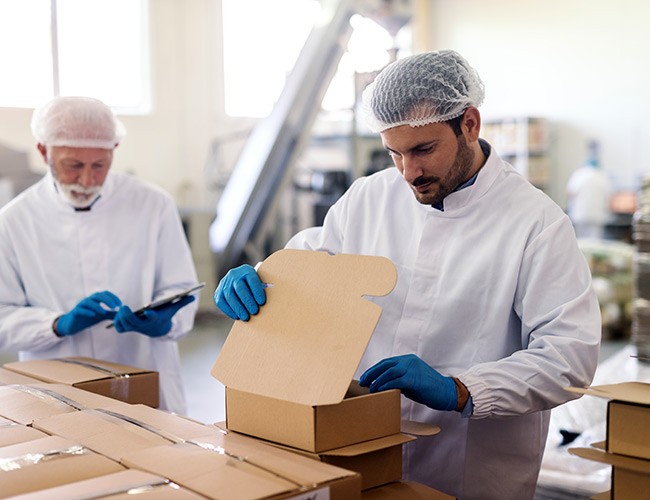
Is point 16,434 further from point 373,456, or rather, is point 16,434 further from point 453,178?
point 453,178

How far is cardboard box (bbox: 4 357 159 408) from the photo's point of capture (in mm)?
1505

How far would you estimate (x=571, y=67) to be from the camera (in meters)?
8.70

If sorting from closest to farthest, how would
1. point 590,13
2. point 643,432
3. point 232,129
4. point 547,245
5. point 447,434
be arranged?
point 643,432 → point 547,245 → point 447,434 → point 232,129 → point 590,13

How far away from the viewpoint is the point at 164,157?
286 inches

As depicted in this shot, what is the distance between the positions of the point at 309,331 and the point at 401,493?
0.30 m

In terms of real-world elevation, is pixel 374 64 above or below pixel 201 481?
above

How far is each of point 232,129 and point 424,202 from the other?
6608mm

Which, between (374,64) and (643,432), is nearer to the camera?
(643,432)

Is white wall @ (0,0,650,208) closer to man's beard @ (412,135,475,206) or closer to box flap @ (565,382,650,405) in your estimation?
man's beard @ (412,135,475,206)

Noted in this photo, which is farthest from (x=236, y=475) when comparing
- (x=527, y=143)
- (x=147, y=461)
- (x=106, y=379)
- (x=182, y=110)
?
(x=527, y=143)

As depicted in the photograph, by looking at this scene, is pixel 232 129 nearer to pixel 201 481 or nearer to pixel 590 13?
pixel 590 13

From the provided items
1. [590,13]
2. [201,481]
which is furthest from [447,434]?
[590,13]

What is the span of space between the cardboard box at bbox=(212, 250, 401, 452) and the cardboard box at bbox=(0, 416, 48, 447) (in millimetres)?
312

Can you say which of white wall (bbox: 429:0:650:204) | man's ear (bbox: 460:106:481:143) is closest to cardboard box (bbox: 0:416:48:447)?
man's ear (bbox: 460:106:481:143)
